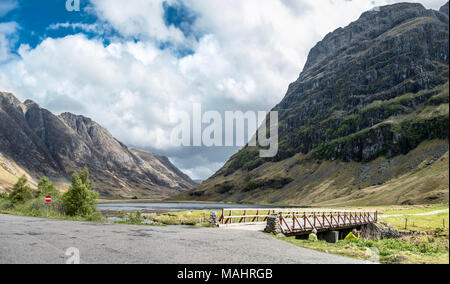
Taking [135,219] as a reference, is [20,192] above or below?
above

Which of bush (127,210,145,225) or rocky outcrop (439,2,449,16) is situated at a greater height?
rocky outcrop (439,2,449,16)

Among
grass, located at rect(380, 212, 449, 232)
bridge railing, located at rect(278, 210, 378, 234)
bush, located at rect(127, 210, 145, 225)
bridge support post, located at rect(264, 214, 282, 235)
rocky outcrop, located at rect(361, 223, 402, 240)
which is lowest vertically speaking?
rocky outcrop, located at rect(361, 223, 402, 240)

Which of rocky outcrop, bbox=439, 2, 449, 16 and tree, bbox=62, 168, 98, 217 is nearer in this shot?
rocky outcrop, bbox=439, 2, 449, 16

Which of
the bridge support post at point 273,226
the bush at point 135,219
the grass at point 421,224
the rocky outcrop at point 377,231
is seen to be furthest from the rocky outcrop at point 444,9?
the rocky outcrop at point 377,231

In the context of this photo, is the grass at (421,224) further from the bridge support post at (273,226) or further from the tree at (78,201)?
the tree at (78,201)

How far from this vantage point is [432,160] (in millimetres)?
176000

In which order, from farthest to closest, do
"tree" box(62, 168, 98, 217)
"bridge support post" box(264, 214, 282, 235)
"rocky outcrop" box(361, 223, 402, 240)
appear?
"tree" box(62, 168, 98, 217) → "rocky outcrop" box(361, 223, 402, 240) → "bridge support post" box(264, 214, 282, 235)

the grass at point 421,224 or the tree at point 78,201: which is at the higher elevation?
the tree at point 78,201

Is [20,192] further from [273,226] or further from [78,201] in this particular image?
[273,226]

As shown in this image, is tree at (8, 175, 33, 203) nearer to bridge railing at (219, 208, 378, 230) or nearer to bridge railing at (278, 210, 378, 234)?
bridge railing at (219, 208, 378, 230)

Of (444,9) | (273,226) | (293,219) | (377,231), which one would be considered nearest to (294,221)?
(293,219)

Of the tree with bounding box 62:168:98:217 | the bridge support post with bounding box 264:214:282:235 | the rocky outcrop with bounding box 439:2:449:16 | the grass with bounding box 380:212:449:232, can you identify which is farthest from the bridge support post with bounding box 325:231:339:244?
the tree with bounding box 62:168:98:217
